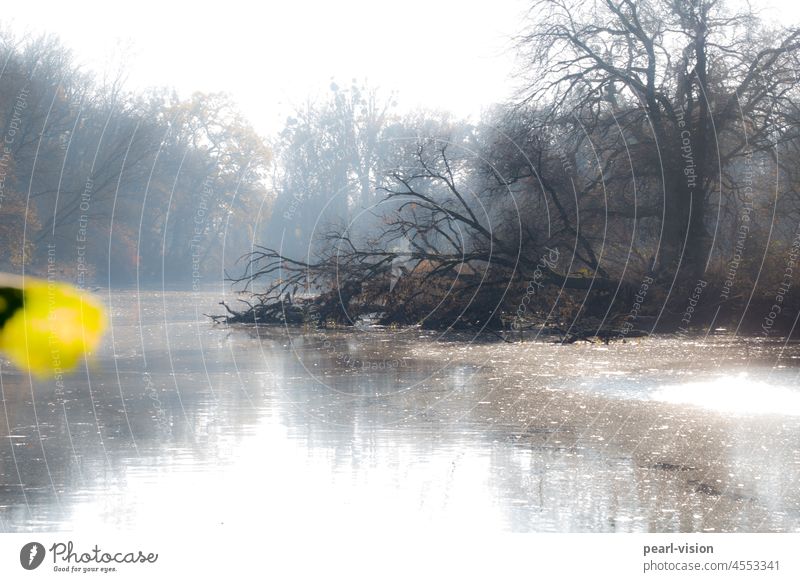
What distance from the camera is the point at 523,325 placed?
69.0ft

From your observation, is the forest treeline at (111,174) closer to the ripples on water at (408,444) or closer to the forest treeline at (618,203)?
the forest treeline at (618,203)

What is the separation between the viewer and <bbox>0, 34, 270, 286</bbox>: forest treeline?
43781 mm

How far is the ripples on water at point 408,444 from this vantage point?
653cm

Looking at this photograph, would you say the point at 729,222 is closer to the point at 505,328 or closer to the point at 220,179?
the point at 505,328

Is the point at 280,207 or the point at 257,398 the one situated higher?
the point at 280,207

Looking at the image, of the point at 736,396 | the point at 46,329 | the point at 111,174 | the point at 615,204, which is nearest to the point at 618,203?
the point at 615,204

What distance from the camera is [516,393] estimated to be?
12.1 metres

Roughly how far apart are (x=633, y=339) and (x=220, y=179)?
5127 cm

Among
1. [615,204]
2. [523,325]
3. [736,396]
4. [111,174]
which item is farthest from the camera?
[111,174]

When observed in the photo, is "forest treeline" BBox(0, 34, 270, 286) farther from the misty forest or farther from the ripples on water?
the ripples on water

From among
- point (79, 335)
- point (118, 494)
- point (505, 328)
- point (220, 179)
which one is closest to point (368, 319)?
point (505, 328)

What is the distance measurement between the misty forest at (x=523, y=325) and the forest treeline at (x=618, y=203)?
0.23 feet

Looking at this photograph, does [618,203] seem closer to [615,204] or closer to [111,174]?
[615,204]

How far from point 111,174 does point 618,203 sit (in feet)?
101
